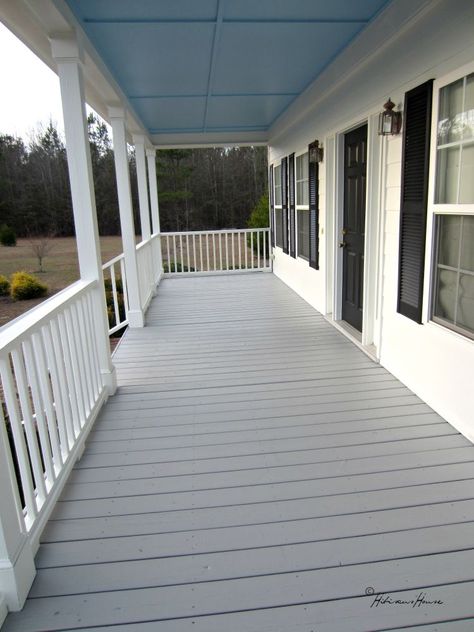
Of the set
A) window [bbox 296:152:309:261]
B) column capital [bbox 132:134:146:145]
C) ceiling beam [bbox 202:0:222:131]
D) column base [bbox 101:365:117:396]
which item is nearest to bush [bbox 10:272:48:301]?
column base [bbox 101:365:117:396]

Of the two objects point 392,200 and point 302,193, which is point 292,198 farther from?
point 392,200

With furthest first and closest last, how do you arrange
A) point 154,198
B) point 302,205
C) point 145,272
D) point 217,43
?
point 154,198 < point 145,272 < point 302,205 < point 217,43

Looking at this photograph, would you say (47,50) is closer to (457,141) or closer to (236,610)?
(457,141)

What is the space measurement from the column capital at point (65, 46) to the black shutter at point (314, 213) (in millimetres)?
3100

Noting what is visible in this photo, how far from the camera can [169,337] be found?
4.83 meters

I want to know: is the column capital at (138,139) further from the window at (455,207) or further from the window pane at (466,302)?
the window pane at (466,302)

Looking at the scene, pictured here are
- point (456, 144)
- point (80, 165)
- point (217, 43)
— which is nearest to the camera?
point (456, 144)

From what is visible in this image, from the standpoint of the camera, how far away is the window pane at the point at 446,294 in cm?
267

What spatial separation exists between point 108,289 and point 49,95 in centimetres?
320

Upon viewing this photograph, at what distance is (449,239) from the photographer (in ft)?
8.71

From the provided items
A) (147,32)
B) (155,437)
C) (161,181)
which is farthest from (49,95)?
(161,181)

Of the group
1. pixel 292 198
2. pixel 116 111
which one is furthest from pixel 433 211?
pixel 292 198

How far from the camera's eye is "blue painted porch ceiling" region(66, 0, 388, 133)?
8.79ft

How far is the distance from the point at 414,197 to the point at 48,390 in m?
2.47
